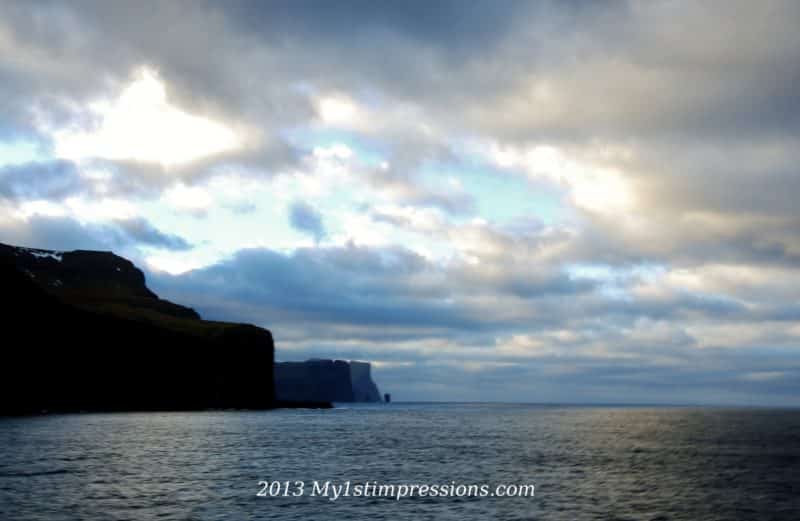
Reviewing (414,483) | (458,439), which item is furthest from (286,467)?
(458,439)

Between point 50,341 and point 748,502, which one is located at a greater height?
point 50,341

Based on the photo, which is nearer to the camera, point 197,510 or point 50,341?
point 197,510

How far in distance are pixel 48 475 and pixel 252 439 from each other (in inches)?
1998

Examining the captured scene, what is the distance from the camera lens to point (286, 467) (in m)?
73.9

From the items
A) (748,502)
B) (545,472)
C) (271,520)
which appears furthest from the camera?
(545,472)

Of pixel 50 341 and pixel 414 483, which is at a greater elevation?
pixel 50 341

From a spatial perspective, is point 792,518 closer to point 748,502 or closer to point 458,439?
point 748,502

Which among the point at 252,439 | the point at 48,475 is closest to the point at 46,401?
the point at 252,439

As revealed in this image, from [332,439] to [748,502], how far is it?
7222 cm

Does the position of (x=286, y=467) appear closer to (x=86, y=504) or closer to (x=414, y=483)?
(x=414, y=483)

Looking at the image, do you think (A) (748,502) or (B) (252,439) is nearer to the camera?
(A) (748,502)

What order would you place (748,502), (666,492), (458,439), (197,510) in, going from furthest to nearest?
(458,439) → (666,492) → (748,502) → (197,510)

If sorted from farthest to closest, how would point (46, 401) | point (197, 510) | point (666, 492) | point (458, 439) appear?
point (46, 401), point (458, 439), point (666, 492), point (197, 510)

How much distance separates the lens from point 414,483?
62.1 m
